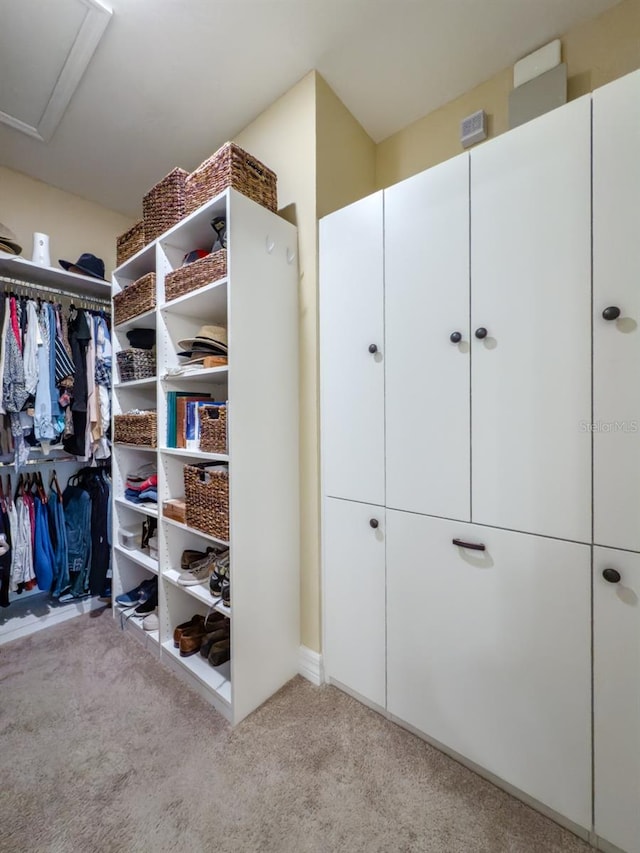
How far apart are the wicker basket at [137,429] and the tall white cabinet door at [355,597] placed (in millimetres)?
960

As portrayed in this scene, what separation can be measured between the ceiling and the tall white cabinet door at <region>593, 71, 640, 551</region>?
85 centimetres

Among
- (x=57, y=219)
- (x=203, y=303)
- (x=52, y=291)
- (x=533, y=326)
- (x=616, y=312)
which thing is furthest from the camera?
(x=57, y=219)

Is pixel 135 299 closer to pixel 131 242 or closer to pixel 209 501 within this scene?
pixel 131 242

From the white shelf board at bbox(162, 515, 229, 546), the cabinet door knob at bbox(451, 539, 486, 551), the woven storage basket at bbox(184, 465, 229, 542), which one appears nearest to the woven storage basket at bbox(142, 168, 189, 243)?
the woven storage basket at bbox(184, 465, 229, 542)

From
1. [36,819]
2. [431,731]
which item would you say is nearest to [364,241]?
[431,731]

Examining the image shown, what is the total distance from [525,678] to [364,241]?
5.35ft

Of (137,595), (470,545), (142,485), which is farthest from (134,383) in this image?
(470,545)

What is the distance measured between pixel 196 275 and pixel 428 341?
3.36 feet

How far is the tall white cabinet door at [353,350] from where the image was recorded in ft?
4.50

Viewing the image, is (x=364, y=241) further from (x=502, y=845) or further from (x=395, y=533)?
(x=502, y=845)

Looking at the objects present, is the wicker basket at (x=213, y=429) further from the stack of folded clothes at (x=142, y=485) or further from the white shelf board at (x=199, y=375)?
the stack of folded clothes at (x=142, y=485)

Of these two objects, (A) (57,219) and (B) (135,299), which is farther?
(A) (57,219)

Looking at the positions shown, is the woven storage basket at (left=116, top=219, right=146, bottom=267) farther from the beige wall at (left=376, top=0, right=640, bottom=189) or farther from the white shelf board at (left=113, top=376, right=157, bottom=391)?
the beige wall at (left=376, top=0, right=640, bottom=189)

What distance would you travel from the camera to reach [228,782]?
1.14 m
